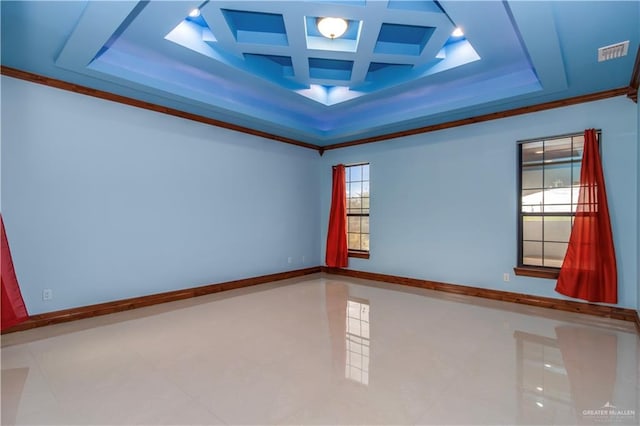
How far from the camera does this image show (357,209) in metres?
6.52

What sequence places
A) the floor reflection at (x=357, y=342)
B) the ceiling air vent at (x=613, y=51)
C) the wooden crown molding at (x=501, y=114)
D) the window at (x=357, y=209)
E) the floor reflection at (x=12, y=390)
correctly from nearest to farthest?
the floor reflection at (x=12, y=390) → the floor reflection at (x=357, y=342) → the ceiling air vent at (x=613, y=51) → the wooden crown molding at (x=501, y=114) → the window at (x=357, y=209)

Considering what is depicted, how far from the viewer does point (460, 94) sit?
174 inches

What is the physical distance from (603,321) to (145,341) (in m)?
5.00

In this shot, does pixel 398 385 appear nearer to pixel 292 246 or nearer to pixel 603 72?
pixel 603 72

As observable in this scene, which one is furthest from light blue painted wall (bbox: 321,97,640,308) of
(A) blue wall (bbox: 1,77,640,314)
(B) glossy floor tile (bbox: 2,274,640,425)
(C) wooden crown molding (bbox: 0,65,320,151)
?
(C) wooden crown molding (bbox: 0,65,320,151)

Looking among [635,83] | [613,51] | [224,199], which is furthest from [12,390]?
[635,83]

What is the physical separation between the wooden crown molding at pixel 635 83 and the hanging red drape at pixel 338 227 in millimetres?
4239

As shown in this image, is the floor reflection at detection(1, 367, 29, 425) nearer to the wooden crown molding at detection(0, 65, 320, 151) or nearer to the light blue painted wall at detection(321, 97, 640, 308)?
the wooden crown molding at detection(0, 65, 320, 151)

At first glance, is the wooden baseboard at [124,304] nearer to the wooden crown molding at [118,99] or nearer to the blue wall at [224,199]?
the blue wall at [224,199]

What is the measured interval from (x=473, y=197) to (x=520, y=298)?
1.56m

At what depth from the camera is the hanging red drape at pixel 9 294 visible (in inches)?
114

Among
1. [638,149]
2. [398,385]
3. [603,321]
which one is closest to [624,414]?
[398,385]

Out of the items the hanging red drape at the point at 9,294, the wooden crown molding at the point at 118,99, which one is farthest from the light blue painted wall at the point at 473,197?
the hanging red drape at the point at 9,294

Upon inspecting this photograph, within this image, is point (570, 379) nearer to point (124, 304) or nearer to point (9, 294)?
point (124, 304)
